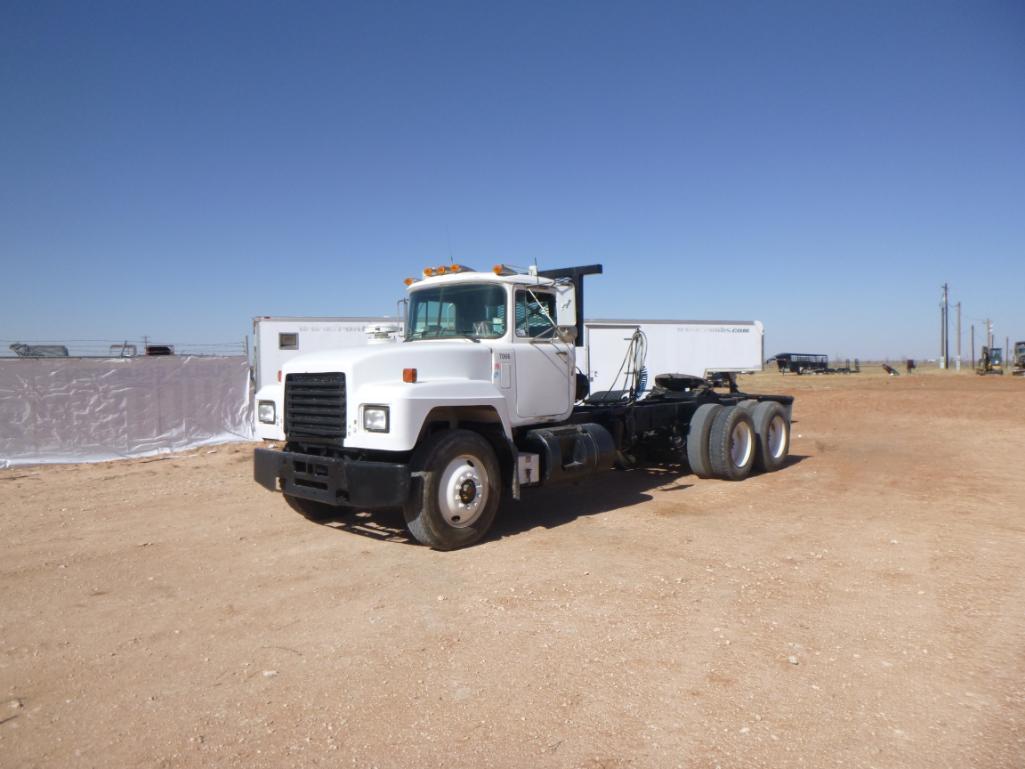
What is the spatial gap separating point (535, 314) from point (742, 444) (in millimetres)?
4682

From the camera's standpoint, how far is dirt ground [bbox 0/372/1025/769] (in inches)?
132

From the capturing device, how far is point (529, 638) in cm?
457

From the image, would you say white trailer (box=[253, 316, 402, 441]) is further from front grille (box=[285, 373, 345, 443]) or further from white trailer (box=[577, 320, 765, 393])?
front grille (box=[285, 373, 345, 443])

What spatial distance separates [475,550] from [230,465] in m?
7.33

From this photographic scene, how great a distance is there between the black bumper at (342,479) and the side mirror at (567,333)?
98.5 inches

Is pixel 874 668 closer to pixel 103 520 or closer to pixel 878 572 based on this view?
pixel 878 572

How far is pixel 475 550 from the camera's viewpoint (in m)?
6.64

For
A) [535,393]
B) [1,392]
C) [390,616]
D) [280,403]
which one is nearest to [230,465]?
[1,392]

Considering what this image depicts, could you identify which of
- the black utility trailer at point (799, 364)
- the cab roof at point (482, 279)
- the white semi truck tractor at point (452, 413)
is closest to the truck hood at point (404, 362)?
the white semi truck tractor at point (452, 413)

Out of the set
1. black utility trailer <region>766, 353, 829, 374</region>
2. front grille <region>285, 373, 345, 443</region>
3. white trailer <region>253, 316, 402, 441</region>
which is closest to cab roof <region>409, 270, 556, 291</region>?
front grille <region>285, 373, 345, 443</region>

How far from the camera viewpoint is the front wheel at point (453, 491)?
637 cm

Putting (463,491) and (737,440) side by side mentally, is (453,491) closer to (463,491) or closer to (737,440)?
(463,491)

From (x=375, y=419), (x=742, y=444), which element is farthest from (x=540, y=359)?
(x=742, y=444)

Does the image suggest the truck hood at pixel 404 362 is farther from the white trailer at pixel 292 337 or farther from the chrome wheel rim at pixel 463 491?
the white trailer at pixel 292 337
